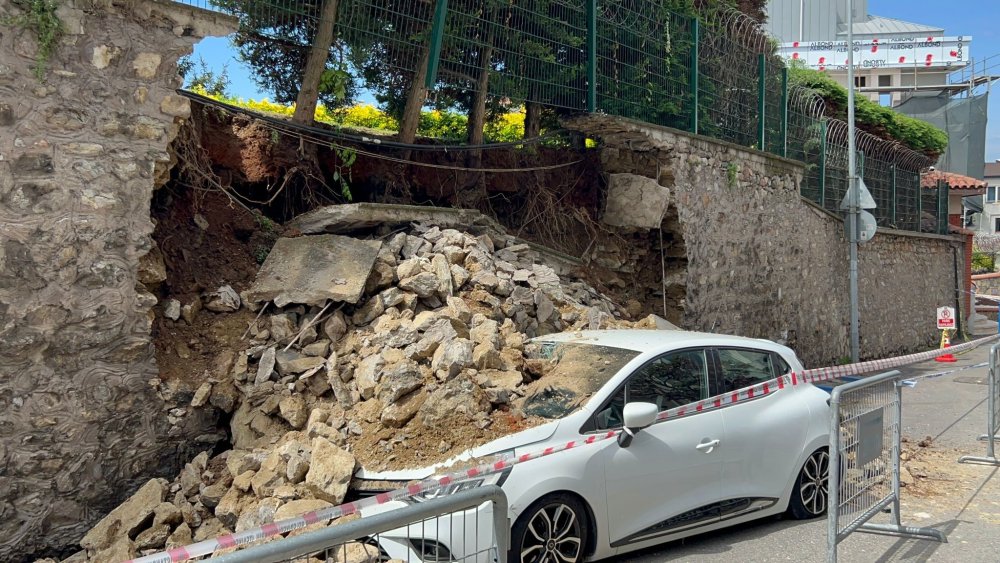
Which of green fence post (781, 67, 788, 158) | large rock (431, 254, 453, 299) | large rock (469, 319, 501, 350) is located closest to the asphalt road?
large rock (469, 319, 501, 350)

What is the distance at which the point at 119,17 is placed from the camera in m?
6.34

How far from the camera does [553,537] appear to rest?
4.66 m

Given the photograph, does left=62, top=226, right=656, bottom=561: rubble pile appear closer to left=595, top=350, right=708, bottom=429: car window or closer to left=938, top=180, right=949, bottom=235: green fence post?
left=595, top=350, right=708, bottom=429: car window

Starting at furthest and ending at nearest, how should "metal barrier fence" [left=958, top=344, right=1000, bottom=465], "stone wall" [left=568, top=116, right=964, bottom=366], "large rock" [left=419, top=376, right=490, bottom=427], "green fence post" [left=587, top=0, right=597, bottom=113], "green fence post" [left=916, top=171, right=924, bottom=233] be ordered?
"green fence post" [left=916, top=171, right=924, bottom=233] → "stone wall" [left=568, top=116, right=964, bottom=366] → "green fence post" [left=587, top=0, right=597, bottom=113] → "metal barrier fence" [left=958, top=344, right=1000, bottom=465] → "large rock" [left=419, top=376, right=490, bottom=427]

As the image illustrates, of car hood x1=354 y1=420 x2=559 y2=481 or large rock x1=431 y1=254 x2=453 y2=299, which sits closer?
car hood x1=354 y1=420 x2=559 y2=481

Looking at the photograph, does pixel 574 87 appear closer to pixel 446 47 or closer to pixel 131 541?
pixel 446 47

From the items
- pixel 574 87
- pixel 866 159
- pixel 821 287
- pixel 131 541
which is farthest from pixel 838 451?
pixel 866 159

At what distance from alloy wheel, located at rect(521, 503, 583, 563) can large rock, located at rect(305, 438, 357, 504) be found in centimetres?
122

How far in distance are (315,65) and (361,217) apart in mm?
1797

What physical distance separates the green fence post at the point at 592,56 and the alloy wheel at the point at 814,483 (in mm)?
5896

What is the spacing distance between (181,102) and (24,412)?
2754 millimetres

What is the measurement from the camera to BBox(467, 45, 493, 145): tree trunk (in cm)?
968

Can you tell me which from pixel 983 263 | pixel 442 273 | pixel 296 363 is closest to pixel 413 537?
pixel 296 363

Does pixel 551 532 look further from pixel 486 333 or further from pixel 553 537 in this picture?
pixel 486 333
